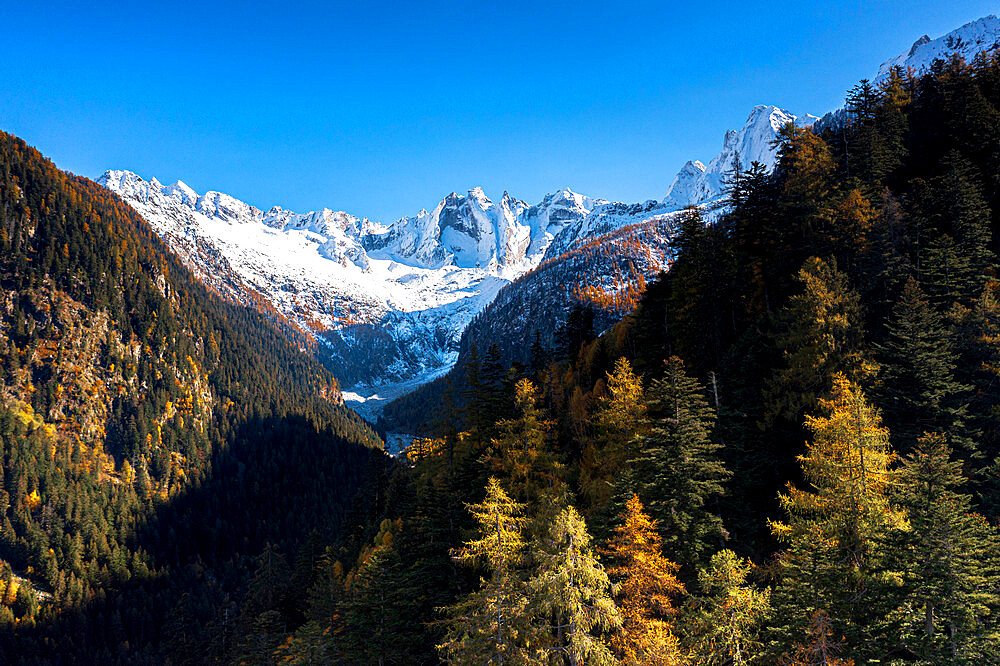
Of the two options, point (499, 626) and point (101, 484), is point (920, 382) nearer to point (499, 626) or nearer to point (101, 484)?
point (499, 626)

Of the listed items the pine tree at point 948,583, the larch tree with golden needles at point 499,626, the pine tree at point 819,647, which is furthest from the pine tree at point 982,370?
the larch tree with golden needles at point 499,626

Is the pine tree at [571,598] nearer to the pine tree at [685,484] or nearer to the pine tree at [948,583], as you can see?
the pine tree at [685,484]

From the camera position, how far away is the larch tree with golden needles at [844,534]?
19.9 m

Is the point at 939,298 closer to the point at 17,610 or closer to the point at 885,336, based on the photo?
the point at 885,336

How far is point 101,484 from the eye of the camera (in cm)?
15612

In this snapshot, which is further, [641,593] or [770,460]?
[770,460]

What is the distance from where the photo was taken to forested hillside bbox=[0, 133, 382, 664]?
12175 cm

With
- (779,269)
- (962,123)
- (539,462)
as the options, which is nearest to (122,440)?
(539,462)

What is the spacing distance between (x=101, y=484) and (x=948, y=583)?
8058 inches

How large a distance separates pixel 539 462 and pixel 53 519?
168 meters

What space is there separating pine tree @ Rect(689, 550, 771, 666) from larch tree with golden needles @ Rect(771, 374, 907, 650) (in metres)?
1.19

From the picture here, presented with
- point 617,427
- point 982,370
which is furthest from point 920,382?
point 617,427

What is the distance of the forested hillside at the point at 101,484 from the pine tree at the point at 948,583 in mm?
116929

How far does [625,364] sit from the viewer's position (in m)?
37.0
